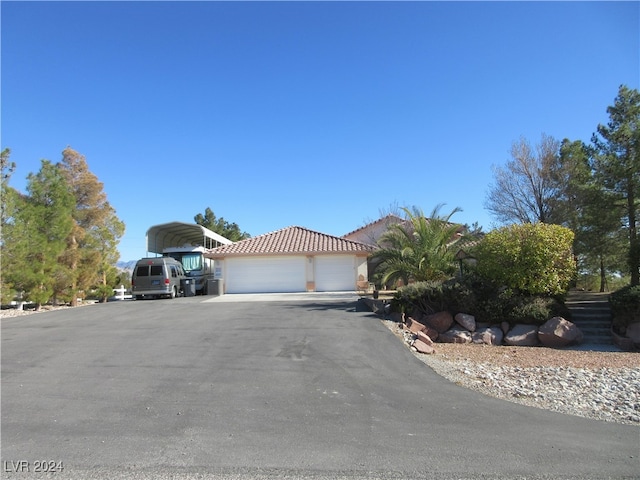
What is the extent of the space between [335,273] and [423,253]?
11.2m

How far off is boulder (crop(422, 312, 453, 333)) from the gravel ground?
0.86 metres

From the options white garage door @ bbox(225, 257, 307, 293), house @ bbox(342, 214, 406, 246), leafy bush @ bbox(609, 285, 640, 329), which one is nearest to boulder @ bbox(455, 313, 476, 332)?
leafy bush @ bbox(609, 285, 640, 329)

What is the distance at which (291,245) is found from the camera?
90.7 ft

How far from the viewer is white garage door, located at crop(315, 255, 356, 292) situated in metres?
26.6

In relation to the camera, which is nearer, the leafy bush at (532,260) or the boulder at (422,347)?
the boulder at (422,347)

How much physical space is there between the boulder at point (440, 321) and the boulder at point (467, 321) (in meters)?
0.26

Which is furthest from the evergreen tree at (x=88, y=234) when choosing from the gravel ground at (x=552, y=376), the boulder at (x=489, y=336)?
the boulder at (x=489, y=336)

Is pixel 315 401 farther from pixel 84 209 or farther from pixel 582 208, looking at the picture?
pixel 84 209

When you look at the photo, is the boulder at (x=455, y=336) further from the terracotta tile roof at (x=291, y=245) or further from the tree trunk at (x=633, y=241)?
the terracotta tile roof at (x=291, y=245)

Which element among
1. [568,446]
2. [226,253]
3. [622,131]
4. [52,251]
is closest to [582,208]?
[622,131]

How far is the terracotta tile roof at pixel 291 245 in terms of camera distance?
26.6m

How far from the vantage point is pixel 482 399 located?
21.6ft

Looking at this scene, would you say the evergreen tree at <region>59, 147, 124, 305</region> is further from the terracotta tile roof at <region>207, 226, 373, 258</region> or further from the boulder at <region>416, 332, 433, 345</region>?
the boulder at <region>416, 332, 433, 345</region>

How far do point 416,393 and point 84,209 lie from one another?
21.7 metres
